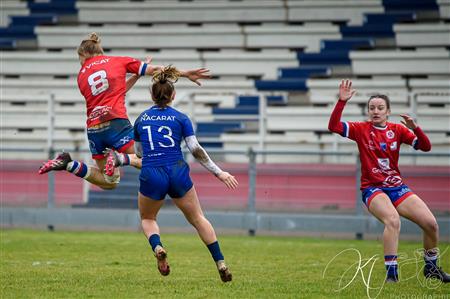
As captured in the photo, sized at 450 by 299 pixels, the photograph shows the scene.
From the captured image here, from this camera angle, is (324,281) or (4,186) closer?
(324,281)

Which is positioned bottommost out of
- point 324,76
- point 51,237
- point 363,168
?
point 51,237

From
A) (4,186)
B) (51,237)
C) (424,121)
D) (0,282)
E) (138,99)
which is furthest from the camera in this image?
(138,99)

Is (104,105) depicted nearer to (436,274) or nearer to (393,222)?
(393,222)

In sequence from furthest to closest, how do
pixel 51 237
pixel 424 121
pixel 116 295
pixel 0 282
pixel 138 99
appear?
pixel 138 99
pixel 424 121
pixel 51 237
pixel 0 282
pixel 116 295

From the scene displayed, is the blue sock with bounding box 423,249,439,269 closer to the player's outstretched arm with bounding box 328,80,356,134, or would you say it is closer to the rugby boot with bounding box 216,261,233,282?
the player's outstretched arm with bounding box 328,80,356,134

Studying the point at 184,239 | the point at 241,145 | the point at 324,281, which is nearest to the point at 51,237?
the point at 184,239

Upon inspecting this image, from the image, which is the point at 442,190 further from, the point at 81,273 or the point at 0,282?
the point at 0,282

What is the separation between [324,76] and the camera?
23.3 meters

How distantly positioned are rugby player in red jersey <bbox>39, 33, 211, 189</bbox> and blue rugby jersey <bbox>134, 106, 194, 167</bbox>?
171 cm

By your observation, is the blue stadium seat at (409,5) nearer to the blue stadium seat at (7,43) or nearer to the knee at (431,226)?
the blue stadium seat at (7,43)

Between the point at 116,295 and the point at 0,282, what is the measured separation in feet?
5.05

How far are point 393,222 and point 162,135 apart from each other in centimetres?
239

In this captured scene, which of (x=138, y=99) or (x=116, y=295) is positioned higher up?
(x=138, y=99)

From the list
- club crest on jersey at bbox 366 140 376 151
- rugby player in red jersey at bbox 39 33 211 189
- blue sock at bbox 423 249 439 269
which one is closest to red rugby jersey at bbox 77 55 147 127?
rugby player in red jersey at bbox 39 33 211 189
